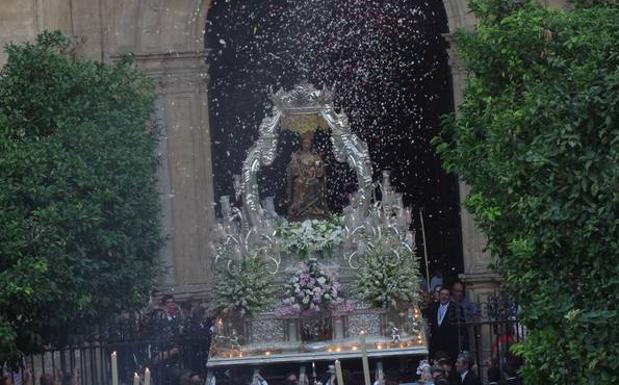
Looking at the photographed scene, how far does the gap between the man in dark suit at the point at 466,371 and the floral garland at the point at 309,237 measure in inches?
118

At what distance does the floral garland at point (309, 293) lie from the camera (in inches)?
978

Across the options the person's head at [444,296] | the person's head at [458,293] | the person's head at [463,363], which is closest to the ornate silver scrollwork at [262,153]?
the person's head at [444,296]

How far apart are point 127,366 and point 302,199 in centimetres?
316

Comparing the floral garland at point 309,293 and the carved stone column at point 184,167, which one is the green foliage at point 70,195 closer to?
the floral garland at point 309,293

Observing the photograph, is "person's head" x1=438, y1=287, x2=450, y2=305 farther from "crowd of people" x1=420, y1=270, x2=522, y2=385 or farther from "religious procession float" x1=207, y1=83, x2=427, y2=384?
"religious procession float" x1=207, y1=83, x2=427, y2=384

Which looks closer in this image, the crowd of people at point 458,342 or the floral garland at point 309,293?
the crowd of people at point 458,342

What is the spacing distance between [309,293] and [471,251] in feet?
14.6

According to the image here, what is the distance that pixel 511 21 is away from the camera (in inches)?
786

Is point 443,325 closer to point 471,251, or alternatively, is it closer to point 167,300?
point 471,251

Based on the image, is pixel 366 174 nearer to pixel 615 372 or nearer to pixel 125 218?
pixel 125 218

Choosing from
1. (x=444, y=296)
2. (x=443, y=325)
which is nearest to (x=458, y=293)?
(x=444, y=296)

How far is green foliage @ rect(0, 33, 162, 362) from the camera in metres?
21.7

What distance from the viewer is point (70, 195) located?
74.0 feet

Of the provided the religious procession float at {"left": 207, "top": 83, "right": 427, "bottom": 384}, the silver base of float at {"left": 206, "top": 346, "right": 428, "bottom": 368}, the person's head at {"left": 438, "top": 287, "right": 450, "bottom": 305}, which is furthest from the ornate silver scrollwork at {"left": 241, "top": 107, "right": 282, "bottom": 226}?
the person's head at {"left": 438, "top": 287, "right": 450, "bottom": 305}
